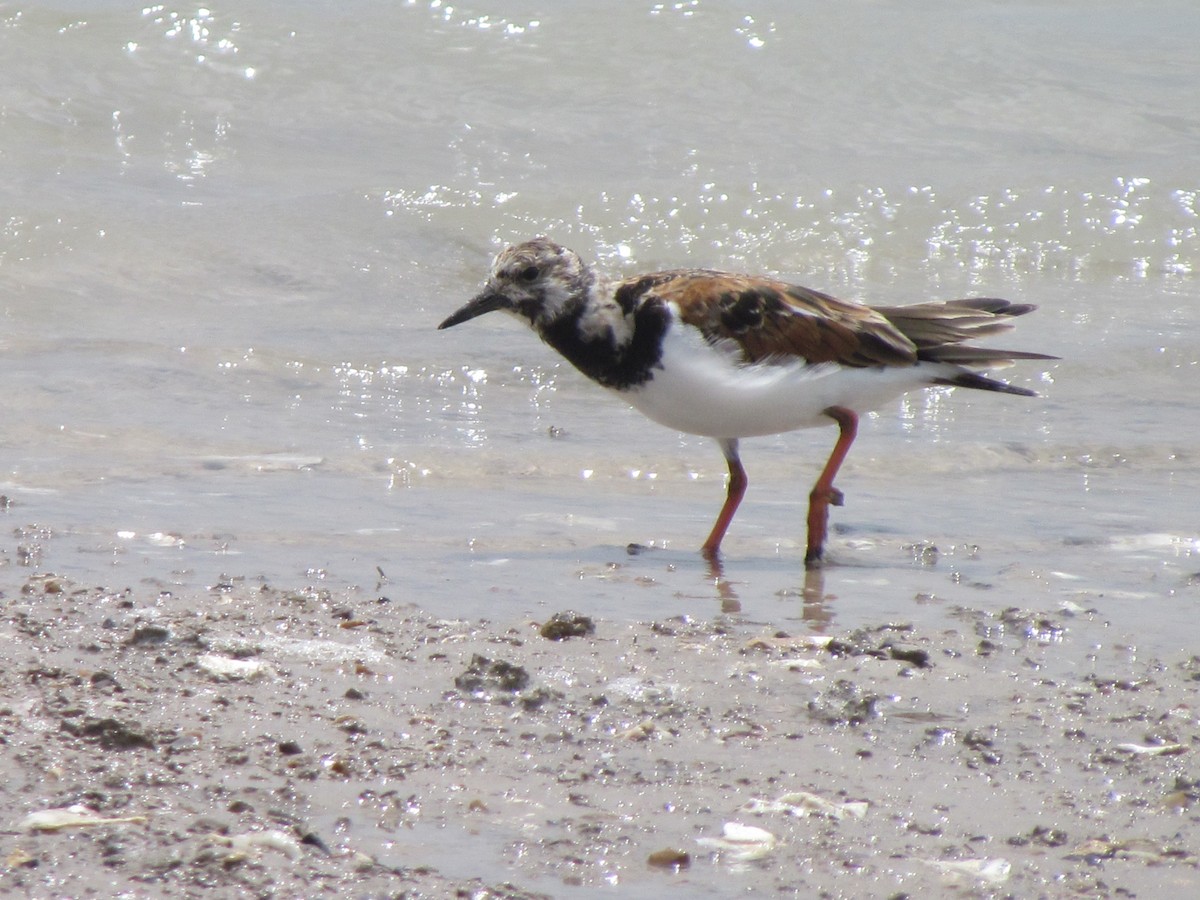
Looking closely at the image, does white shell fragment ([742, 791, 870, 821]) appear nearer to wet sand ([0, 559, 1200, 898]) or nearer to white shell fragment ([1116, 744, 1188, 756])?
wet sand ([0, 559, 1200, 898])

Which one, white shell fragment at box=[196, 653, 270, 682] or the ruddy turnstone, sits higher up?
the ruddy turnstone

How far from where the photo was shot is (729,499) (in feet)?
16.5

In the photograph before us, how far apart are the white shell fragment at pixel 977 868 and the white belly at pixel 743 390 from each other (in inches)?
95.6

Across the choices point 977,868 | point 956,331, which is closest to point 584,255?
point 956,331

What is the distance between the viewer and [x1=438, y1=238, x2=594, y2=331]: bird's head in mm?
4973

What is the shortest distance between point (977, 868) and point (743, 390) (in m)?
2.50

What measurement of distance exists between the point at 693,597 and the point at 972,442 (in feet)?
8.87

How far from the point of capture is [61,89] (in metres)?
11.6

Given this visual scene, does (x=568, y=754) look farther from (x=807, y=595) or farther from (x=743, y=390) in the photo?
(x=743, y=390)

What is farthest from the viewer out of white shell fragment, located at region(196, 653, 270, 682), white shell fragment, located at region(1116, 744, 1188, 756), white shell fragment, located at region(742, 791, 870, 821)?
white shell fragment, located at region(196, 653, 270, 682)

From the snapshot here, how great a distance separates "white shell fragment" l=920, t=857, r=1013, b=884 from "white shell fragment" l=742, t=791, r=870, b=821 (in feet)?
0.69

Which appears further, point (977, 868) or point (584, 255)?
point (584, 255)

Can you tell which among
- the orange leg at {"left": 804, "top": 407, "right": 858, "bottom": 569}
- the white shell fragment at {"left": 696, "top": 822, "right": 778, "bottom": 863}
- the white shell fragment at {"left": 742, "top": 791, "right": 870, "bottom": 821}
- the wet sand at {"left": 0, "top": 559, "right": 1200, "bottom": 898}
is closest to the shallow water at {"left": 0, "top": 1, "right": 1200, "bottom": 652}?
the orange leg at {"left": 804, "top": 407, "right": 858, "bottom": 569}

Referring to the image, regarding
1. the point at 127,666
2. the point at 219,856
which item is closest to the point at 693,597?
the point at 127,666
